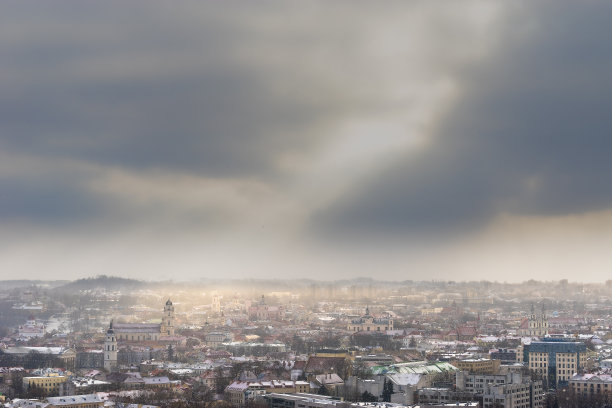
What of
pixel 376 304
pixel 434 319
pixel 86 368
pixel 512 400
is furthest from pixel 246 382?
pixel 376 304

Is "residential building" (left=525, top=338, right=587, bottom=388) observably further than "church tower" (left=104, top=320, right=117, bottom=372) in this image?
No

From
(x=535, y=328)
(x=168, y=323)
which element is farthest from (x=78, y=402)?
(x=168, y=323)

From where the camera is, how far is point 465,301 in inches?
7362

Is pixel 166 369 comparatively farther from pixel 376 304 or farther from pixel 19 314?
pixel 376 304

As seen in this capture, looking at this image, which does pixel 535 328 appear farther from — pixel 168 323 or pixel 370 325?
pixel 168 323

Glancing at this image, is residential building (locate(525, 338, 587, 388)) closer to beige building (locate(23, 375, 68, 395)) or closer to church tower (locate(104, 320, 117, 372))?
beige building (locate(23, 375, 68, 395))

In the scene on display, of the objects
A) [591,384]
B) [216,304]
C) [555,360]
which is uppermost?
[216,304]

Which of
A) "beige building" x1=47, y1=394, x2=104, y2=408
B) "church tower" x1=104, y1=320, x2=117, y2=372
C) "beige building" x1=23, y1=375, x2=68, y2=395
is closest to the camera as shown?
"beige building" x1=47, y1=394, x2=104, y2=408

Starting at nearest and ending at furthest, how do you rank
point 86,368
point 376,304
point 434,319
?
point 86,368 → point 434,319 → point 376,304

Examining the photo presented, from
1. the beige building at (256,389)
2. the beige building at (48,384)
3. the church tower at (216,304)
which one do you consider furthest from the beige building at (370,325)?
the beige building at (256,389)

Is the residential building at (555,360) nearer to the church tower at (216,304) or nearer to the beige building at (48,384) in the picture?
the beige building at (48,384)

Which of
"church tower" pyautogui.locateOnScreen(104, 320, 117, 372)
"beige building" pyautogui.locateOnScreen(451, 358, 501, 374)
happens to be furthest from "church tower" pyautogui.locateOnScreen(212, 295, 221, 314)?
"beige building" pyautogui.locateOnScreen(451, 358, 501, 374)

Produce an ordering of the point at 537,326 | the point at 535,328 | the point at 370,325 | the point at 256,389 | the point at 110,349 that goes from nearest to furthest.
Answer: the point at 256,389
the point at 110,349
the point at 535,328
the point at 537,326
the point at 370,325

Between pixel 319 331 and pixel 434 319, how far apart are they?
88.4 ft
